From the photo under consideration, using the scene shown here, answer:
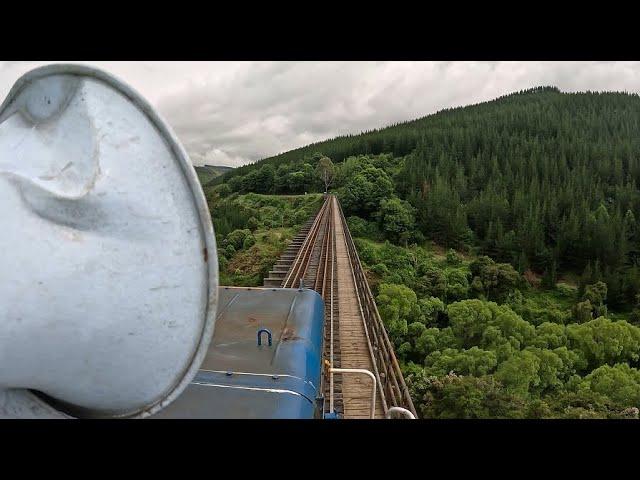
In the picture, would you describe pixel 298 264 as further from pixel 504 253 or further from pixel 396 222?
pixel 504 253

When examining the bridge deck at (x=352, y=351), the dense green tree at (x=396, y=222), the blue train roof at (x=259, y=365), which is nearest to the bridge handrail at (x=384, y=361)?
the bridge deck at (x=352, y=351)

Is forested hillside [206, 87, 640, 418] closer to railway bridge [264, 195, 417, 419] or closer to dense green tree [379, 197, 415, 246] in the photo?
dense green tree [379, 197, 415, 246]

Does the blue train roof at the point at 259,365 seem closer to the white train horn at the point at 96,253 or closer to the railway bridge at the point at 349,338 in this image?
the railway bridge at the point at 349,338

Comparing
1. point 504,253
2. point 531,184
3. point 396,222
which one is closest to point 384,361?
point 396,222

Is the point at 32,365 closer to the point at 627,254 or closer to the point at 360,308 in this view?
the point at 360,308

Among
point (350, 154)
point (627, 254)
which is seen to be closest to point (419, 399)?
point (627, 254)
